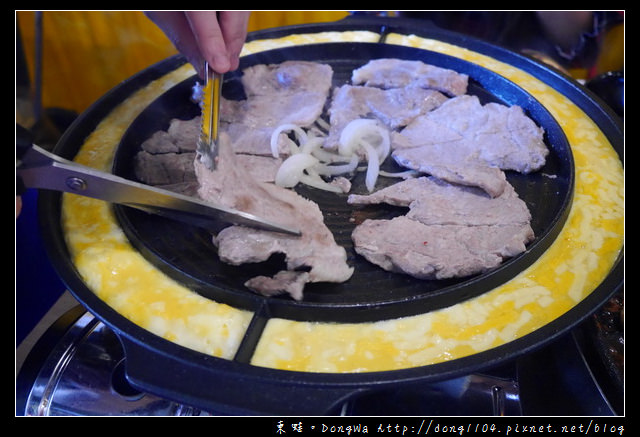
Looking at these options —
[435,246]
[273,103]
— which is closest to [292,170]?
[273,103]

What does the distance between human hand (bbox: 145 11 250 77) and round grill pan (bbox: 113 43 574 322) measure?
47 centimetres

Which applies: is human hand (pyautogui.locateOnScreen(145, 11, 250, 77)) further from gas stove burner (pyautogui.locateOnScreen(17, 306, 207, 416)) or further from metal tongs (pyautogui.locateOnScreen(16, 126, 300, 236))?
gas stove burner (pyautogui.locateOnScreen(17, 306, 207, 416))

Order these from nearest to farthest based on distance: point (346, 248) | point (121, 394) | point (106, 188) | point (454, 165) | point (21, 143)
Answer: point (21, 143) → point (106, 188) → point (121, 394) → point (346, 248) → point (454, 165)

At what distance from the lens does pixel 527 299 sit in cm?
176

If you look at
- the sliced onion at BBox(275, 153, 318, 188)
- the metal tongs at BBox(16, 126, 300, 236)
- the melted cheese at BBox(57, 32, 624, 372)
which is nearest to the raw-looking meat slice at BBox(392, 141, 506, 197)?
the melted cheese at BBox(57, 32, 624, 372)

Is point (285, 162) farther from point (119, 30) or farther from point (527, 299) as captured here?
point (119, 30)

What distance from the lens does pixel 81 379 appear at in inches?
76.0

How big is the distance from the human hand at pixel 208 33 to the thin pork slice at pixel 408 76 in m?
0.93

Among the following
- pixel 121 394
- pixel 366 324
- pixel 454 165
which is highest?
pixel 454 165

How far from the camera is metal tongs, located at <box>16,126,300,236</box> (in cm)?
162

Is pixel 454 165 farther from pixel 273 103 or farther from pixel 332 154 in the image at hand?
pixel 273 103

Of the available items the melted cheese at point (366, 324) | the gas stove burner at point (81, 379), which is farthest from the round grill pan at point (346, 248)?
the gas stove burner at point (81, 379)

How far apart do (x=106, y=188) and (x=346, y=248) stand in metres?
0.96

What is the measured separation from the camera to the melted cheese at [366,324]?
1.63m
